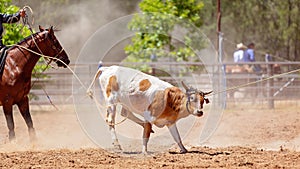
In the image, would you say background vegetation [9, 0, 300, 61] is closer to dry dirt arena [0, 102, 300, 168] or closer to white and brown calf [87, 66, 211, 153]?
dry dirt arena [0, 102, 300, 168]

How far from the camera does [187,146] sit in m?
10.0

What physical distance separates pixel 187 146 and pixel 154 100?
179cm

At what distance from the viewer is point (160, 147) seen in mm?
9461

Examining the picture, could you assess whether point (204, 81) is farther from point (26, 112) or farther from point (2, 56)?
point (2, 56)

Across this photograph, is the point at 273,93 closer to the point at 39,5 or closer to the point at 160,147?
the point at 160,147

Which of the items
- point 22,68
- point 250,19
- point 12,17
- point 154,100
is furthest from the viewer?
point 250,19

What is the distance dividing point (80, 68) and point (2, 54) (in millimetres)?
6798

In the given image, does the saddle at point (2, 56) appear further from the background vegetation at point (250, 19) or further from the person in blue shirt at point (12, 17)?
the background vegetation at point (250, 19)

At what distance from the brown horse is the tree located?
8.15 metres

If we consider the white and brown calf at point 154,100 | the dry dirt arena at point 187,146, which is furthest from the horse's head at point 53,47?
the dry dirt arena at point 187,146

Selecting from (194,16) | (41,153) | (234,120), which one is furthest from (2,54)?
(194,16)

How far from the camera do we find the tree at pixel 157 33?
59.7 feet

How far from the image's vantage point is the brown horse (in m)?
9.52

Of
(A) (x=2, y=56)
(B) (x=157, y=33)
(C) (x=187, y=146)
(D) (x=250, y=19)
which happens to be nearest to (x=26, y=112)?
(A) (x=2, y=56)
